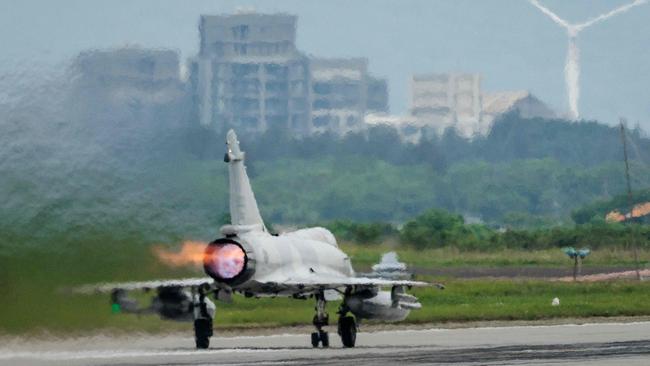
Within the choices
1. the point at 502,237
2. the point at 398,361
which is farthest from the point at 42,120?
the point at 502,237

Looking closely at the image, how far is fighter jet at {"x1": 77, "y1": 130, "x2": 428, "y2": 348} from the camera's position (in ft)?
141

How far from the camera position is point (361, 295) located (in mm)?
45125

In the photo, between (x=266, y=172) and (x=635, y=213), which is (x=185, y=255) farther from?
(x=635, y=213)

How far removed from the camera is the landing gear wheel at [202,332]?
44.4 meters

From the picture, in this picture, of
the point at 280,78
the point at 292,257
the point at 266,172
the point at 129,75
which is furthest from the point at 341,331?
the point at 280,78

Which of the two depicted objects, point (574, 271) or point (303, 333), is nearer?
point (303, 333)

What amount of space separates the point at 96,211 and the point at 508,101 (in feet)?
335

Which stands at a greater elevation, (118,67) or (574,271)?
(118,67)

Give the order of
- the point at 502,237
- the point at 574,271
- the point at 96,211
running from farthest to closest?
the point at 502,237 < the point at 574,271 < the point at 96,211

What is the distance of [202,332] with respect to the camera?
146ft

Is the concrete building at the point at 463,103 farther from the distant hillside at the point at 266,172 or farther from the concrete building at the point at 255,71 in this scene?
the concrete building at the point at 255,71

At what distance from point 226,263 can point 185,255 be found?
213 centimetres

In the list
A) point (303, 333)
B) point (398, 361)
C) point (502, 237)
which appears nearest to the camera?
point (398, 361)

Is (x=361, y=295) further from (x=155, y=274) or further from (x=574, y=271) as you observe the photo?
(x=574, y=271)
